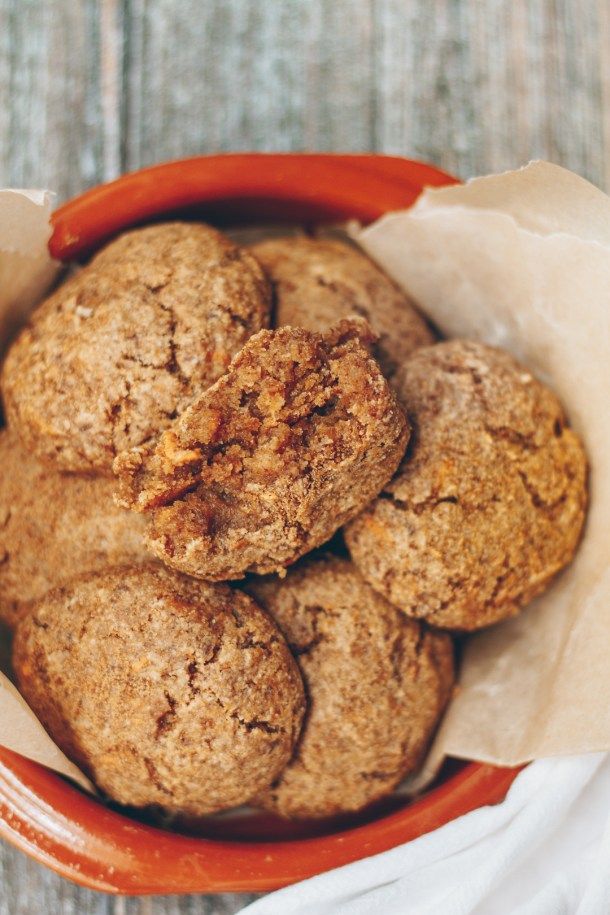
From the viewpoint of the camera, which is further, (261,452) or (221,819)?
(221,819)

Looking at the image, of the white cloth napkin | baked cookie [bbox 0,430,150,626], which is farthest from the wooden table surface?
the white cloth napkin

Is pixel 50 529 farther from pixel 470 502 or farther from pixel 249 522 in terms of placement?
pixel 470 502

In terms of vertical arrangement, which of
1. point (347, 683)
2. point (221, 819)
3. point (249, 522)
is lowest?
point (221, 819)

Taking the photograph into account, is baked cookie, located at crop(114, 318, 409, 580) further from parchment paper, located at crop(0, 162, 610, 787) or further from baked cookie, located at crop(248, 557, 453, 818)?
parchment paper, located at crop(0, 162, 610, 787)

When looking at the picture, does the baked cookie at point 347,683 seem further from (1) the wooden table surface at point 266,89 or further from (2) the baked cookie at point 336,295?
(1) the wooden table surface at point 266,89

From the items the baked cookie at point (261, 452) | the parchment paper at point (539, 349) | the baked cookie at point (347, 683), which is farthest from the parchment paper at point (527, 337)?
the baked cookie at point (261, 452)

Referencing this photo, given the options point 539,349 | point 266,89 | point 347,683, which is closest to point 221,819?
point 347,683
